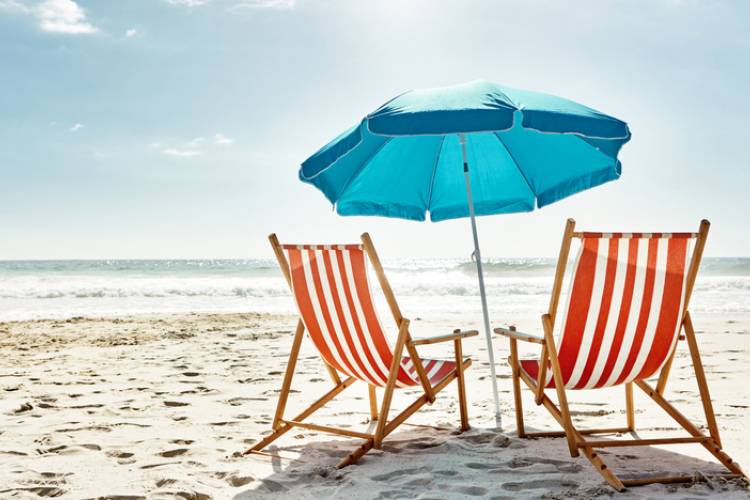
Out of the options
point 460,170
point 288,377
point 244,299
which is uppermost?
point 460,170

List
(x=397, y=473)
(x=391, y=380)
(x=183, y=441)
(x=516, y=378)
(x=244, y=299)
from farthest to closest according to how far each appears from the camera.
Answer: (x=244, y=299) < (x=183, y=441) < (x=516, y=378) < (x=391, y=380) < (x=397, y=473)

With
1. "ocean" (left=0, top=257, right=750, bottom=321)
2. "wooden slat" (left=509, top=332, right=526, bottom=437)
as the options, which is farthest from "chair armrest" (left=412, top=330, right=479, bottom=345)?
"ocean" (left=0, top=257, right=750, bottom=321)

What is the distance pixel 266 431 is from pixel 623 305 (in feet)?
6.72

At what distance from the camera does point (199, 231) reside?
43000 mm

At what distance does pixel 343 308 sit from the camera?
9.78ft

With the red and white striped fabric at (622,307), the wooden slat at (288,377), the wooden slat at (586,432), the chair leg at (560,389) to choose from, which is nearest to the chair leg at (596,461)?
the chair leg at (560,389)

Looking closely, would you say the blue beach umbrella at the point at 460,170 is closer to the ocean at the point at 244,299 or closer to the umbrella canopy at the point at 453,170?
the umbrella canopy at the point at 453,170

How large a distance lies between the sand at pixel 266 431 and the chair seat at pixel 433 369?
0.33 metres

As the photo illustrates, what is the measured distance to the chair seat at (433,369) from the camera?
10.1 ft

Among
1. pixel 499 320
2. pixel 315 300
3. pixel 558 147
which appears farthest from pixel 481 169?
pixel 499 320

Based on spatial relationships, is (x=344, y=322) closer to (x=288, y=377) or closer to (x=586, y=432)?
(x=288, y=377)

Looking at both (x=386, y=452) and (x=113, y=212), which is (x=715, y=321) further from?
(x=113, y=212)

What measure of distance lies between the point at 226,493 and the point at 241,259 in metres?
56.0

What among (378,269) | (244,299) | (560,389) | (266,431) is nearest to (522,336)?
(560,389)
